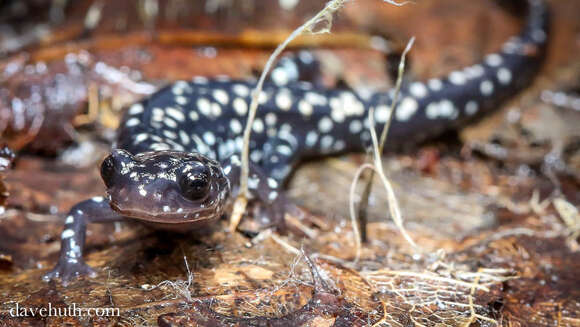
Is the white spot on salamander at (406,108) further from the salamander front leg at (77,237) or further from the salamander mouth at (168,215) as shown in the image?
the salamander front leg at (77,237)

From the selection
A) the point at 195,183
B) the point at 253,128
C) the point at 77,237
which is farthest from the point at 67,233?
the point at 253,128

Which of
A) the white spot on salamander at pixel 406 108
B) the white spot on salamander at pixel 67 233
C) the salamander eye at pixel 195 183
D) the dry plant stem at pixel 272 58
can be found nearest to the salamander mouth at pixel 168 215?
the salamander eye at pixel 195 183

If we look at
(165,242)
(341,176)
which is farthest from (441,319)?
(341,176)

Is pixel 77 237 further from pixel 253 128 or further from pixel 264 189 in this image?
pixel 253 128

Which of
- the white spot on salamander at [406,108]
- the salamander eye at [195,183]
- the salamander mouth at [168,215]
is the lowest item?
the white spot on salamander at [406,108]

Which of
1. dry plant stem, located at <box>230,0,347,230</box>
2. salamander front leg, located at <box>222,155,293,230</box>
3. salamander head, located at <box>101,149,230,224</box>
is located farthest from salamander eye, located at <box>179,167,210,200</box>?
salamander front leg, located at <box>222,155,293,230</box>

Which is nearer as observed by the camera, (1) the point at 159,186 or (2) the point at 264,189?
(1) the point at 159,186
